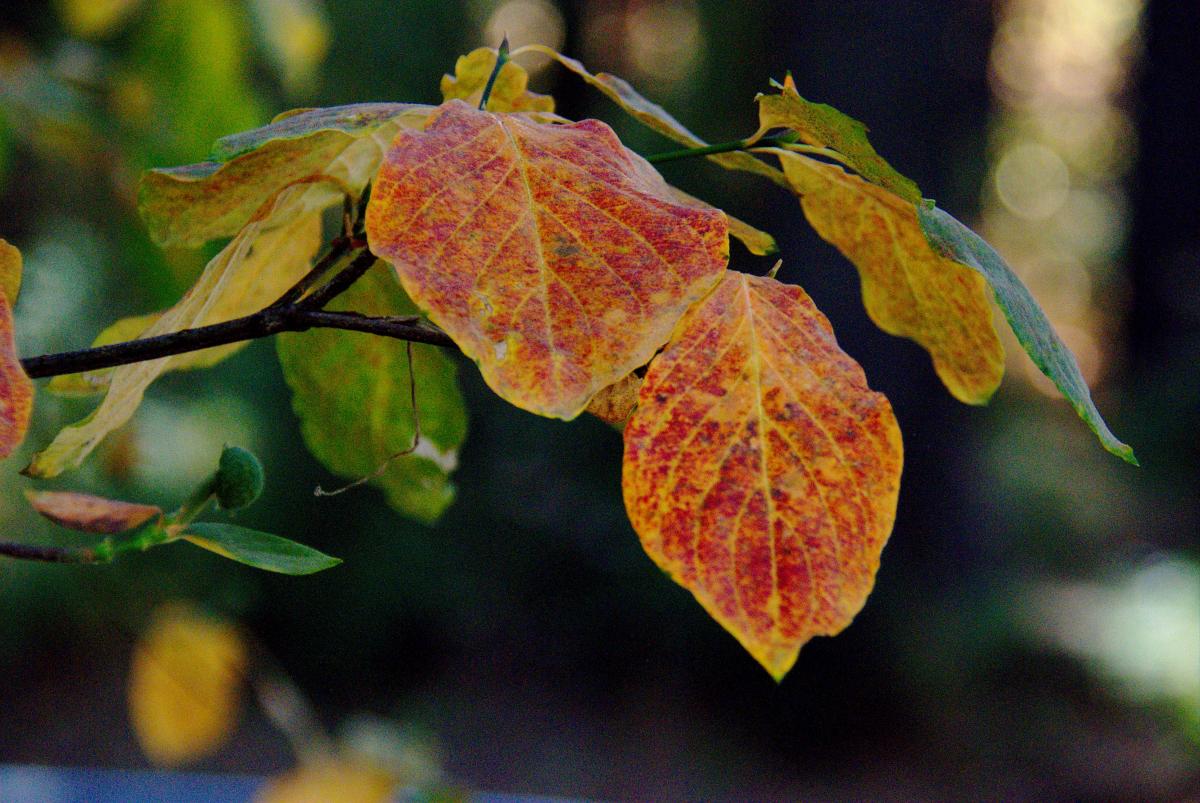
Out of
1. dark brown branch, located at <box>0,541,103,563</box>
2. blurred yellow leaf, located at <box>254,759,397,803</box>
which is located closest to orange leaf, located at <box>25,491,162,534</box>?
dark brown branch, located at <box>0,541,103,563</box>

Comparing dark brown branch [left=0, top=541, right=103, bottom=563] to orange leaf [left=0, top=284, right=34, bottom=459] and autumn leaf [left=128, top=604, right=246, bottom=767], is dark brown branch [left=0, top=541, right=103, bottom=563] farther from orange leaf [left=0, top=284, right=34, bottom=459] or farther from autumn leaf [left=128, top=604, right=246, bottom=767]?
autumn leaf [left=128, top=604, right=246, bottom=767]

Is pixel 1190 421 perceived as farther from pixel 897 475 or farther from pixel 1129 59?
pixel 897 475

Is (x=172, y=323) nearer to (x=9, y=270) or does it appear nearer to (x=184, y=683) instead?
(x=9, y=270)

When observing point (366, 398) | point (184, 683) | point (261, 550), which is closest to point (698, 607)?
point (184, 683)

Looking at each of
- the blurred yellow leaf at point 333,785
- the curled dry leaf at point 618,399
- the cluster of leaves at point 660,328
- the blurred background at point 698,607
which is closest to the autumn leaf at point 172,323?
the cluster of leaves at point 660,328

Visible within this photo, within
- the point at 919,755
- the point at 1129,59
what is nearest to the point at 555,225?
the point at 919,755

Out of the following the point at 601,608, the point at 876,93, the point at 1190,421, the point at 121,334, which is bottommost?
the point at 601,608
